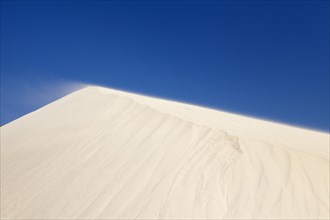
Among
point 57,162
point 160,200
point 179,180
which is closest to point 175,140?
point 179,180

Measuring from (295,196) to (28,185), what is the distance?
14.5 ft

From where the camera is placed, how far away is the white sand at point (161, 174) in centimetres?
461

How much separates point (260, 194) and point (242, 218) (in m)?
0.51

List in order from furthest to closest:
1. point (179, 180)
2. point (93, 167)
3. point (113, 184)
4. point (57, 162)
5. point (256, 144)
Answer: point (57, 162), point (93, 167), point (256, 144), point (113, 184), point (179, 180)

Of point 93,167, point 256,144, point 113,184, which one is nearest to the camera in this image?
point 113,184

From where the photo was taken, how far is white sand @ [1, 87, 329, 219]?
15.1 feet

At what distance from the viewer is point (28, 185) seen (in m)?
6.50

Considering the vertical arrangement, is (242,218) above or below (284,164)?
below

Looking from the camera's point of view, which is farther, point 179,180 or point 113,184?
point 113,184

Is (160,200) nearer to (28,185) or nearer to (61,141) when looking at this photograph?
(28,185)

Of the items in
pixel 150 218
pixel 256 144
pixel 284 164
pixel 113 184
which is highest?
pixel 256 144

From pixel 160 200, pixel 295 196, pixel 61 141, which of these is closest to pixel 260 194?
pixel 295 196

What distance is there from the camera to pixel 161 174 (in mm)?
5484

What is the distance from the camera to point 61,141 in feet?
26.8
